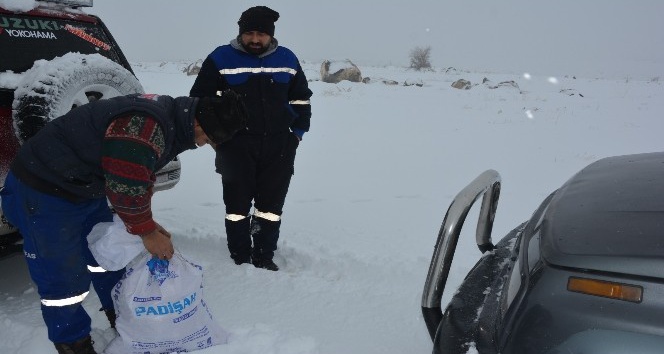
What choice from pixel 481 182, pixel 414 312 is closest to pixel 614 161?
pixel 481 182

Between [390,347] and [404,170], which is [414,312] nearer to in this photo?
[390,347]

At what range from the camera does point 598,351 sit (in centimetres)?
123

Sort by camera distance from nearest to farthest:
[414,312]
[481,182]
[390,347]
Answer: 1. [481,182]
2. [390,347]
3. [414,312]

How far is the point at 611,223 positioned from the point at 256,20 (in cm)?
255

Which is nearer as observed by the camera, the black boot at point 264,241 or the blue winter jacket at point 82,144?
the blue winter jacket at point 82,144

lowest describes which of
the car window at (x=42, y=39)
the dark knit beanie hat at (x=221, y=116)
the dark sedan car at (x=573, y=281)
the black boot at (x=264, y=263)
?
the black boot at (x=264, y=263)

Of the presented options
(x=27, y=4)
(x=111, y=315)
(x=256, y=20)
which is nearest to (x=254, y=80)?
(x=256, y=20)

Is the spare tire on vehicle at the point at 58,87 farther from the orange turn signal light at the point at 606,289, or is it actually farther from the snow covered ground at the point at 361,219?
the orange turn signal light at the point at 606,289

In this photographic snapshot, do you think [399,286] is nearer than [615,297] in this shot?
No

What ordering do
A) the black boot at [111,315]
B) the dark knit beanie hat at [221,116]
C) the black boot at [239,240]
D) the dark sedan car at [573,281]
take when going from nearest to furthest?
the dark sedan car at [573,281], the dark knit beanie hat at [221,116], the black boot at [111,315], the black boot at [239,240]

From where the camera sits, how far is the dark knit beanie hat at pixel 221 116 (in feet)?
6.95

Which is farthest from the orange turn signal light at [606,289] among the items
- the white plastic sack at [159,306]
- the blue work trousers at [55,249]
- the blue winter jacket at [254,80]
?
the blue winter jacket at [254,80]

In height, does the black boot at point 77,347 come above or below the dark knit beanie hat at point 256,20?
below

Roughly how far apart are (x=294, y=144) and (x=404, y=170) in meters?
3.11
